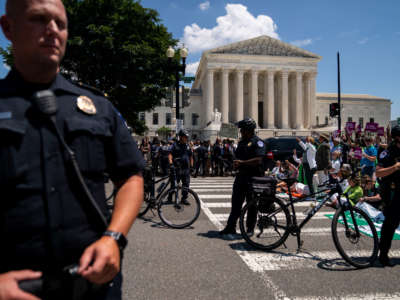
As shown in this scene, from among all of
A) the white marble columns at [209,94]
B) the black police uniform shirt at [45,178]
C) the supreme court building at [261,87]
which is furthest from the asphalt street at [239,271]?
the white marble columns at [209,94]

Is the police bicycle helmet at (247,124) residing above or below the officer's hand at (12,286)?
above

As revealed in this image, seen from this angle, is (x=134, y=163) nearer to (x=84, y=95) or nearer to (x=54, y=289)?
(x=84, y=95)

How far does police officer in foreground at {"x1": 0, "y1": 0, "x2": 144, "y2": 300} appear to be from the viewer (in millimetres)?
1229

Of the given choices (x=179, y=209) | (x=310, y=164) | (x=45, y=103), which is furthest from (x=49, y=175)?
(x=310, y=164)

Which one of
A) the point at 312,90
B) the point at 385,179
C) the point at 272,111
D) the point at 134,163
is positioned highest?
the point at 312,90

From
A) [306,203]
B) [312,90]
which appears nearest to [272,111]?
[312,90]

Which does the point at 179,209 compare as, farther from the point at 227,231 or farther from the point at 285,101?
the point at 285,101

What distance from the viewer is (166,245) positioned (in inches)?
212

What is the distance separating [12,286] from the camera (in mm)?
1186

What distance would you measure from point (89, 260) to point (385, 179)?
4.84m

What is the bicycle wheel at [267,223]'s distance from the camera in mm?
5211

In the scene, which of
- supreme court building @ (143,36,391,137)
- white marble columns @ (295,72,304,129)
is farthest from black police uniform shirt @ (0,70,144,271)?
white marble columns @ (295,72,304,129)

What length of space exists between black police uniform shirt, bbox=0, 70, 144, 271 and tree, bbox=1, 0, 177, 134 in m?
24.5

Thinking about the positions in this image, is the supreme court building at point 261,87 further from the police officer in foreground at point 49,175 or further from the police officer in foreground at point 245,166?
the police officer in foreground at point 49,175
